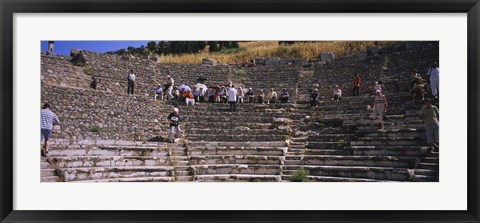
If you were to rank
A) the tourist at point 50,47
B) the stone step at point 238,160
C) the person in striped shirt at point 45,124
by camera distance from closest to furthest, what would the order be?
the tourist at point 50,47 < the person in striped shirt at point 45,124 < the stone step at point 238,160

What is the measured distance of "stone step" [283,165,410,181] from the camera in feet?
29.9

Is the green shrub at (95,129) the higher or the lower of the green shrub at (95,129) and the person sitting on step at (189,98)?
the lower

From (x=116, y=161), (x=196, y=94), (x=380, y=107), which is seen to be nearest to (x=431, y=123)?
(x=380, y=107)

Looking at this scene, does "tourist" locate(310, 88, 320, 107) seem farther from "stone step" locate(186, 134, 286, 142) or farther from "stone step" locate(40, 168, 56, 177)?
"stone step" locate(40, 168, 56, 177)

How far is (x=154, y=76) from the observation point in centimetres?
1847

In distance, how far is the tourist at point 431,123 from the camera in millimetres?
8516

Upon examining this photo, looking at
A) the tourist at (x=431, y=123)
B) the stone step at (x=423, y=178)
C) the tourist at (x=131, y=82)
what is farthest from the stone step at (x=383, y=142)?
the tourist at (x=131, y=82)

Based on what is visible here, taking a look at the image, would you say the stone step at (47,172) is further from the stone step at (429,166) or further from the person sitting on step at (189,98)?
the person sitting on step at (189,98)

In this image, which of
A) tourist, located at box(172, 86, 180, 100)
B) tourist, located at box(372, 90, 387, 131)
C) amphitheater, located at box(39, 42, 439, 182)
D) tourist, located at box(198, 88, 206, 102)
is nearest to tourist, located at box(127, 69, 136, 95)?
amphitheater, located at box(39, 42, 439, 182)

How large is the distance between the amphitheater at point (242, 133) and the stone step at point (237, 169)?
0.02 m

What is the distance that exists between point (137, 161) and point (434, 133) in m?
5.77

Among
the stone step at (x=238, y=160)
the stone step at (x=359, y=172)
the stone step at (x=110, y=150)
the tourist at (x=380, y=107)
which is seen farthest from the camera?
the tourist at (x=380, y=107)
